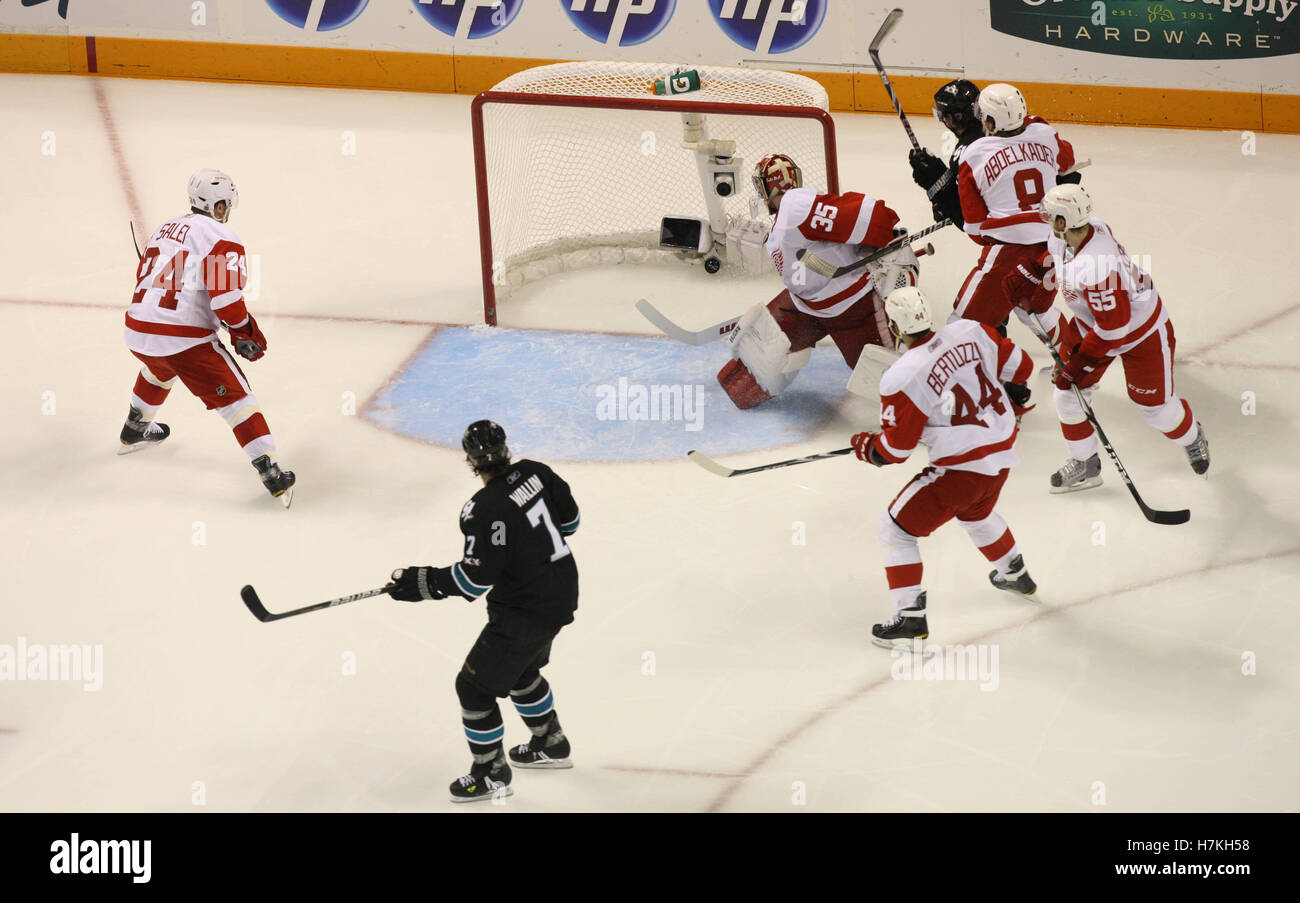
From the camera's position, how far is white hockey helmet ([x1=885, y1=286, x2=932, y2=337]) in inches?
165

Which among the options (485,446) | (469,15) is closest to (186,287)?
(485,446)

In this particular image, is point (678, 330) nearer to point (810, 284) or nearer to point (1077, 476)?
point (810, 284)

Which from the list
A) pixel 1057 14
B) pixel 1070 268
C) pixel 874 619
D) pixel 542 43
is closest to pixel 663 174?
pixel 542 43

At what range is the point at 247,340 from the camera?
203 inches

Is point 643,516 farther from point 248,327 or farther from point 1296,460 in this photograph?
point 1296,460

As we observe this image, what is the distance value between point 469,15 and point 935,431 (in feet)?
17.0

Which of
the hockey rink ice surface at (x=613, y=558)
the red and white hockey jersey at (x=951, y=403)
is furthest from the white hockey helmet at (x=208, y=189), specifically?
the red and white hockey jersey at (x=951, y=403)

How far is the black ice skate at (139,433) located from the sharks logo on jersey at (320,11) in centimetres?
374

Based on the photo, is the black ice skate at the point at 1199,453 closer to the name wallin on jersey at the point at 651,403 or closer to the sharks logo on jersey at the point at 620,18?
the name wallin on jersey at the point at 651,403

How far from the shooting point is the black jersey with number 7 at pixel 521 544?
3594 mm

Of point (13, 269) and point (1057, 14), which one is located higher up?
point (1057, 14)

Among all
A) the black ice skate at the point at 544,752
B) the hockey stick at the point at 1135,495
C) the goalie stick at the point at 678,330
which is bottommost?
the black ice skate at the point at 544,752

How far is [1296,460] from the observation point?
17.8 feet

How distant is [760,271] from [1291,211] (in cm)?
252
